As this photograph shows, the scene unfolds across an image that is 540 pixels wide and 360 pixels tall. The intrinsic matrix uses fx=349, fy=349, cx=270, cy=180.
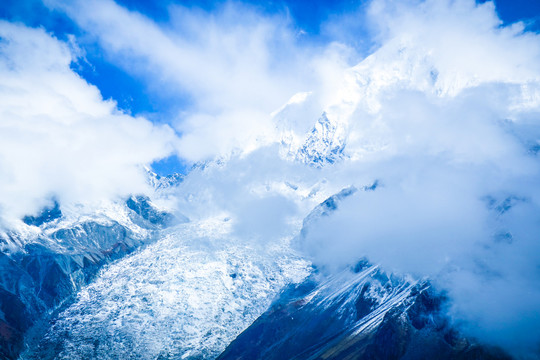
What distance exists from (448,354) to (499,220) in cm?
9834

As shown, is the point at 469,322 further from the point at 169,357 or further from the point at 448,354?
the point at 169,357

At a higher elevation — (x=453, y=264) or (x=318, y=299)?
(x=318, y=299)

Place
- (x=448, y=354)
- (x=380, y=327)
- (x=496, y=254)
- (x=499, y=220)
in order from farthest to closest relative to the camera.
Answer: (x=499, y=220) < (x=496, y=254) < (x=380, y=327) < (x=448, y=354)

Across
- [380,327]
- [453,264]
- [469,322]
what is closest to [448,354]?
[469,322]

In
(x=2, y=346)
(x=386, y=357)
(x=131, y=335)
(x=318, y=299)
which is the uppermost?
(x=2, y=346)

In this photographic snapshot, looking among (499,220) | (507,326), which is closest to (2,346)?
(507,326)

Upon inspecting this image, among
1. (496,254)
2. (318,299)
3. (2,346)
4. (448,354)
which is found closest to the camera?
(448,354)

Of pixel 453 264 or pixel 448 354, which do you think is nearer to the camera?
pixel 448 354

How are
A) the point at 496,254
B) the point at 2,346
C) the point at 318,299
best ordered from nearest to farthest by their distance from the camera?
the point at 496,254 → the point at 2,346 → the point at 318,299

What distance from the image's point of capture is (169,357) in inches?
6491

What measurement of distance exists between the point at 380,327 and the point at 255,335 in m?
70.2

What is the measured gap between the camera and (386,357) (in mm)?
119250

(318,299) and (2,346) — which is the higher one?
(2,346)

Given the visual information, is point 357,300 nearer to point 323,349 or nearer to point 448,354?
point 323,349
